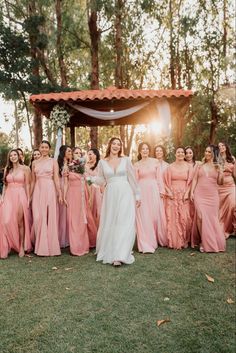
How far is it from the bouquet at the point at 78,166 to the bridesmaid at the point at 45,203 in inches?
14.5

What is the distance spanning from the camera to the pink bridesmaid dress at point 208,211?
7.82 m

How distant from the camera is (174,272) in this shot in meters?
6.28

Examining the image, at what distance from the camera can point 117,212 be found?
708 cm

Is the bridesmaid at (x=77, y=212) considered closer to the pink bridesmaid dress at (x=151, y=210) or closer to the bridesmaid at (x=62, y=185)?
the bridesmaid at (x=62, y=185)

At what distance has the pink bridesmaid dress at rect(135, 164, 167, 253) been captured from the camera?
813 cm

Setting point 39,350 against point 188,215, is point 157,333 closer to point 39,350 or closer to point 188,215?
point 39,350

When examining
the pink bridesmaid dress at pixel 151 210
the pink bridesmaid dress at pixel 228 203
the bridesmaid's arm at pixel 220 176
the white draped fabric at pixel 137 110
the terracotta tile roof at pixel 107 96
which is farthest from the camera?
the white draped fabric at pixel 137 110

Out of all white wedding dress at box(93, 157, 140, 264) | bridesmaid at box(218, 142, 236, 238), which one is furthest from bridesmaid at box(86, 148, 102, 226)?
bridesmaid at box(218, 142, 236, 238)

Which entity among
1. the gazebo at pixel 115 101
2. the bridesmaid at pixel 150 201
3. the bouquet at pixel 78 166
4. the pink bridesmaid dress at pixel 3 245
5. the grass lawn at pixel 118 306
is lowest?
the grass lawn at pixel 118 306

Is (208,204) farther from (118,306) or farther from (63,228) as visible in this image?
(118,306)

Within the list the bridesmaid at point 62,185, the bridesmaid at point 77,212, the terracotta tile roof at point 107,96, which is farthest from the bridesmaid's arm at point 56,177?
the terracotta tile roof at point 107,96

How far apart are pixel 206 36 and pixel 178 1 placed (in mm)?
2984

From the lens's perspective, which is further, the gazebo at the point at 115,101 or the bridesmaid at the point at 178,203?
the gazebo at the point at 115,101

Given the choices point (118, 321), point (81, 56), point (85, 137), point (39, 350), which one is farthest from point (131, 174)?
point (85, 137)
